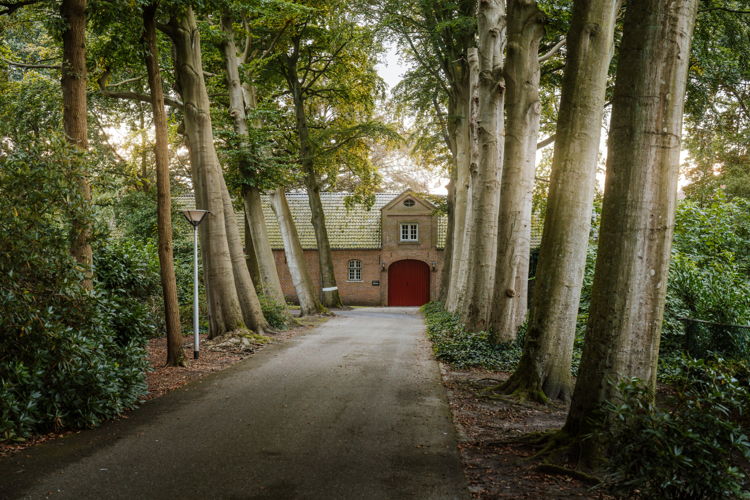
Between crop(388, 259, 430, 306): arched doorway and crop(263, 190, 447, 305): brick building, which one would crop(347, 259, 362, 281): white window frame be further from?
crop(388, 259, 430, 306): arched doorway

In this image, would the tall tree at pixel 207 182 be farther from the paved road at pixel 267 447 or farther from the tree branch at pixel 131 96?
the paved road at pixel 267 447

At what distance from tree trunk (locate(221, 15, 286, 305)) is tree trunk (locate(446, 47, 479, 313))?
6.14 metres

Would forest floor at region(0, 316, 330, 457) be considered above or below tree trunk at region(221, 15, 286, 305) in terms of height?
below

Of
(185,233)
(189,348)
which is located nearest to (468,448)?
(189,348)

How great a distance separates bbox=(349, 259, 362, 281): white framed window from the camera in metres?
37.2

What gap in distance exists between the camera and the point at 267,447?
5902 mm

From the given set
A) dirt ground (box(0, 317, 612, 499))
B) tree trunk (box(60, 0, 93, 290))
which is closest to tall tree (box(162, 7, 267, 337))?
dirt ground (box(0, 317, 612, 499))

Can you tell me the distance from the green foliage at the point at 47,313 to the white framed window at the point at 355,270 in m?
29.9

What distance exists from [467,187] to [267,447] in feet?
51.9

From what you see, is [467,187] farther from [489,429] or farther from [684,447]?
[684,447]

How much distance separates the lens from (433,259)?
37000mm

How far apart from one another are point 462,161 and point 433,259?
656 inches

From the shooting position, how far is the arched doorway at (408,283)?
122ft

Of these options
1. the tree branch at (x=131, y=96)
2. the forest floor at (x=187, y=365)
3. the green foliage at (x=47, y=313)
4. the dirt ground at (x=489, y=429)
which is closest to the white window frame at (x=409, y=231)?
the forest floor at (x=187, y=365)
